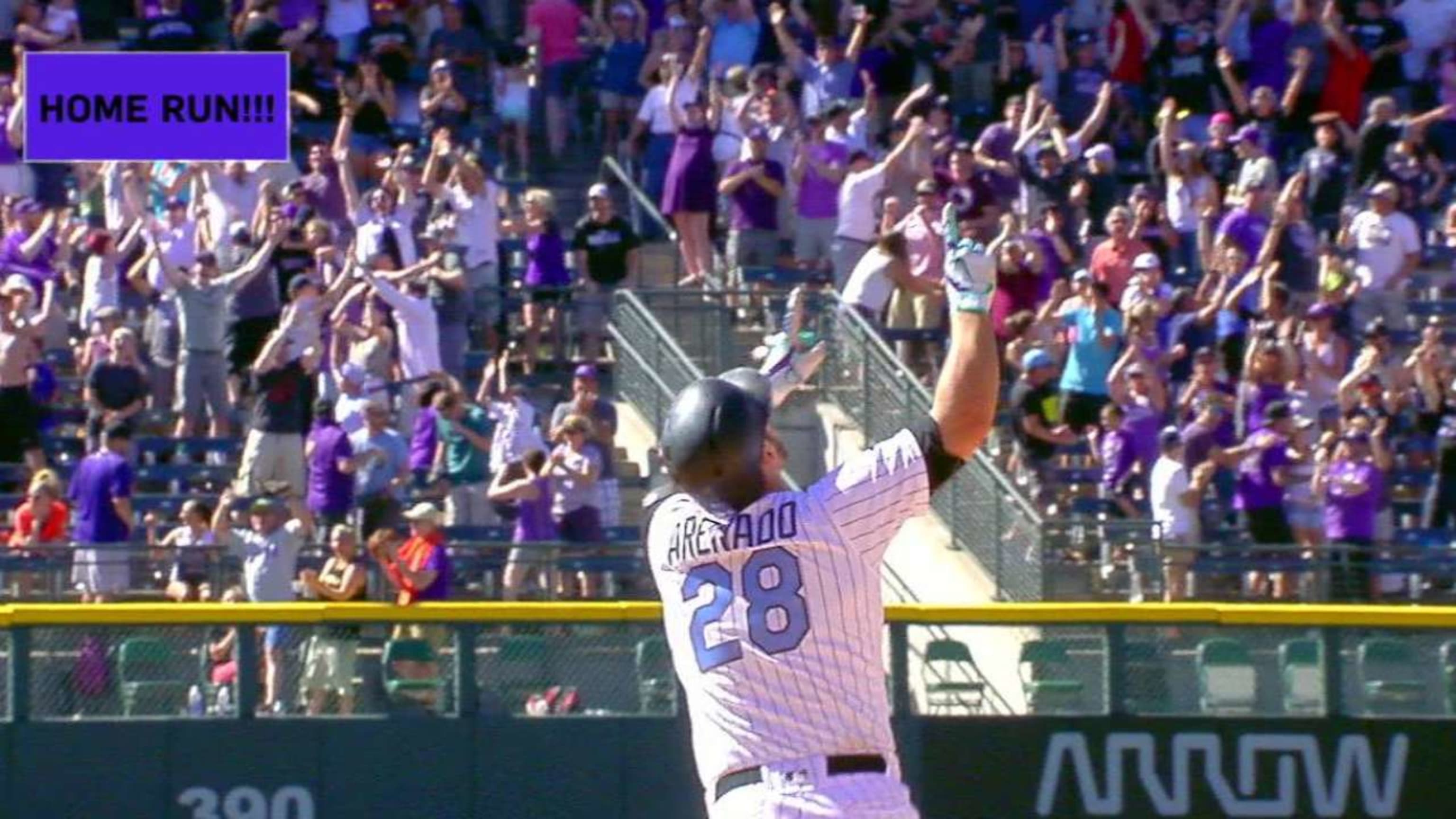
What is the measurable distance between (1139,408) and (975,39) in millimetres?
6170

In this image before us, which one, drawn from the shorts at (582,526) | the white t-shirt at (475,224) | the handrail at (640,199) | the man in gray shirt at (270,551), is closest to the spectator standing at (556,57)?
the handrail at (640,199)

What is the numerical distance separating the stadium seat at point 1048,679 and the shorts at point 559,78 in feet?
32.5

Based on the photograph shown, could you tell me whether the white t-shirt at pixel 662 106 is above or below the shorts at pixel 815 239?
above

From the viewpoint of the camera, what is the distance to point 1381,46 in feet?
66.4

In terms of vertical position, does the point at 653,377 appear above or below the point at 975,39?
below

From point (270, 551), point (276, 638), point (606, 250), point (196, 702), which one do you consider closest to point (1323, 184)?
point (606, 250)

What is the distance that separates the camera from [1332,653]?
35.3 feet

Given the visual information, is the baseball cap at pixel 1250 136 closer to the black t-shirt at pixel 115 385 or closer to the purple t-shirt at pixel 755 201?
the purple t-shirt at pixel 755 201

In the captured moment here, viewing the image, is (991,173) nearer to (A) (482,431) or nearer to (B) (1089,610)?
(A) (482,431)

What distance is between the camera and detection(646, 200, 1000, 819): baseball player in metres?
4.71

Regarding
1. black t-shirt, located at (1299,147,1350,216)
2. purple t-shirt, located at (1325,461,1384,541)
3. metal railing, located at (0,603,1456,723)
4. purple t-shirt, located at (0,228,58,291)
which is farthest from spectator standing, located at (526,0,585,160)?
metal railing, located at (0,603,1456,723)

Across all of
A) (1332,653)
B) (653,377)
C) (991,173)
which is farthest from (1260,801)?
(991,173)

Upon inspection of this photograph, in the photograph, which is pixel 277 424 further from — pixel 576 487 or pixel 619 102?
pixel 619 102

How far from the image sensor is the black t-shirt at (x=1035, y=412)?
51.1 feet
